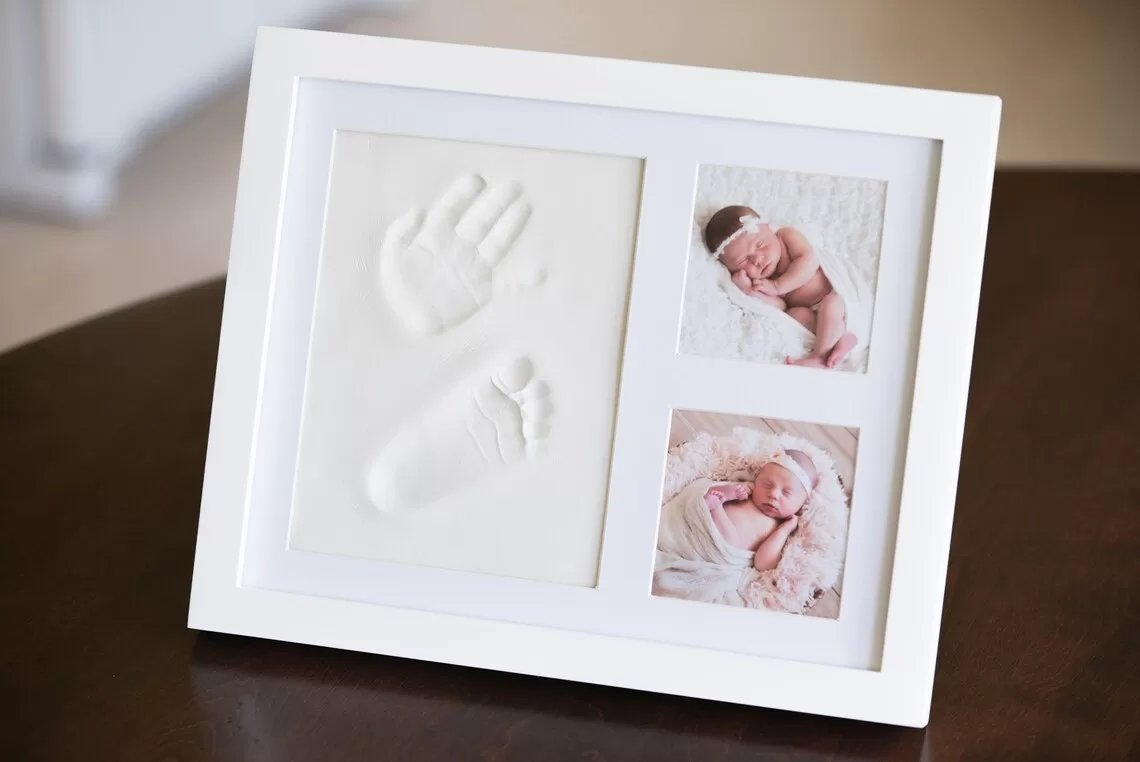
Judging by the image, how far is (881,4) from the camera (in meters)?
1.20

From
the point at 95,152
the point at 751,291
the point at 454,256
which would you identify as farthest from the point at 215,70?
the point at 751,291

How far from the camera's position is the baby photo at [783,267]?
54 cm

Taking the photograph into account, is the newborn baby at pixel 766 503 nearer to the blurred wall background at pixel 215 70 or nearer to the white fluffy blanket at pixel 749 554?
the white fluffy blanket at pixel 749 554

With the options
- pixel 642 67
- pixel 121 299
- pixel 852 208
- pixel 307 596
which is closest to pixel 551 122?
pixel 642 67

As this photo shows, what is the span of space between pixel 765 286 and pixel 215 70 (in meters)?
0.76

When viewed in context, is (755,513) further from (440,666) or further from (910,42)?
(910,42)

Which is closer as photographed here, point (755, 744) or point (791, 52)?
point (755, 744)

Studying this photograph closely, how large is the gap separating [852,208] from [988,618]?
0.24 meters

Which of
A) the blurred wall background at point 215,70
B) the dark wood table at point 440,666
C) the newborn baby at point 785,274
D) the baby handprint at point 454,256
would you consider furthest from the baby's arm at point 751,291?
the blurred wall background at point 215,70

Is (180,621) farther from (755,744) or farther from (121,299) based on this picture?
(121,299)

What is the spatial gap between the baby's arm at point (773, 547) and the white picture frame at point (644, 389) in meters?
0.03

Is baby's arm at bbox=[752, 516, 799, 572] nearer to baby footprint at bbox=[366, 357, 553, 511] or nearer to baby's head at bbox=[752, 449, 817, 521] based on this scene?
baby's head at bbox=[752, 449, 817, 521]

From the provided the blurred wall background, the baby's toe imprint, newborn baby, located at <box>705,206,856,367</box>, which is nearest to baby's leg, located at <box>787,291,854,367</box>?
newborn baby, located at <box>705,206,856,367</box>

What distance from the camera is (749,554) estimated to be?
0.54 m
